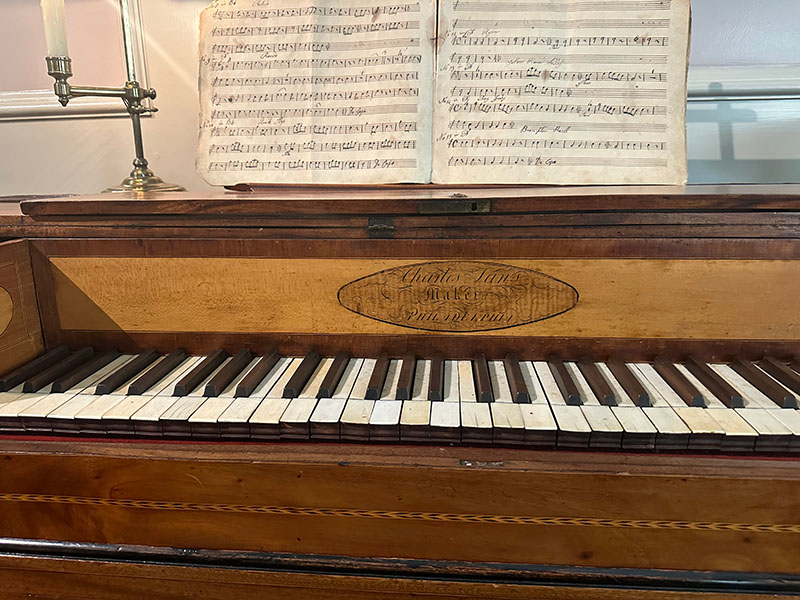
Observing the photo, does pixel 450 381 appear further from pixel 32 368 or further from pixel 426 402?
pixel 32 368

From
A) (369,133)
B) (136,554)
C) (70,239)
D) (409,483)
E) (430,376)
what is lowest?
(136,554)

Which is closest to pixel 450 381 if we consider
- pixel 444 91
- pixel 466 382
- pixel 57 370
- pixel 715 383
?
pixel 466 382

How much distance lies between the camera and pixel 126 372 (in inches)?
45.7

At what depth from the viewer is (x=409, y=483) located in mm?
952

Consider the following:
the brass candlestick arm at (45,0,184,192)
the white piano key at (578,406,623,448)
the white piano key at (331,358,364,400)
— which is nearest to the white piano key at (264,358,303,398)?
the white piano key at (331,358,364,400)

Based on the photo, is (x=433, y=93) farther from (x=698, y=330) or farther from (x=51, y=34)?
(x=51, y=34)

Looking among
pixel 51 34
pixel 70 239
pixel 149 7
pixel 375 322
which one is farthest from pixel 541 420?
pixel 149 7

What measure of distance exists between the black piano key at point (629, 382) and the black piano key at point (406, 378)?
1.25ft

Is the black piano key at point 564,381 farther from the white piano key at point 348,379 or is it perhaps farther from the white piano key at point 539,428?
the white piano key at point 348,379

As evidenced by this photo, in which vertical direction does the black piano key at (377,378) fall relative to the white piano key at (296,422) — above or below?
above

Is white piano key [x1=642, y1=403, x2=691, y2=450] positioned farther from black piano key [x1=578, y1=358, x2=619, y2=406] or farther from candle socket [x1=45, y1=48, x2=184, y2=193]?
candle socket [x1=45, y1=48, x2=184, y2=193]

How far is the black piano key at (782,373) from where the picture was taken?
3.42 feet

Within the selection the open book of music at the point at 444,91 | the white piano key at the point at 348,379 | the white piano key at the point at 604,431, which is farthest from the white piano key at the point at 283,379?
the white piano key at the point at 604,431

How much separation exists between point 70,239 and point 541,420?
103 centimetres
